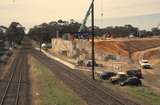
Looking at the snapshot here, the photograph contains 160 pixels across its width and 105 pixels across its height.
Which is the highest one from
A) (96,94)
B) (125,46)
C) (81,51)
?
(96,94)

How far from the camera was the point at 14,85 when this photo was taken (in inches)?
2203

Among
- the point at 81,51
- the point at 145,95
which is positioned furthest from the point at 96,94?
the point at 81,51

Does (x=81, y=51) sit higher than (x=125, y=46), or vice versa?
(x=125, y=46)

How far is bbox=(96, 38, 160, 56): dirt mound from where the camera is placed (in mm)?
122375

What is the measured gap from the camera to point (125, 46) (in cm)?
12938

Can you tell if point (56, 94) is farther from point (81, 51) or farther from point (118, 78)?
point (81, 51)

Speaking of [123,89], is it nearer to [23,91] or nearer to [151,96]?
[151,96]

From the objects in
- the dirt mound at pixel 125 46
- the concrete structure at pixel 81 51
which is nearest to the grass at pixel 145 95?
the concrete structure at pixel 81 51

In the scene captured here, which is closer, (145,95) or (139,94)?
(145,95)

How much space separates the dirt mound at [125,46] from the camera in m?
122

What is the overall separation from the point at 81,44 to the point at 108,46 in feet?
30.3

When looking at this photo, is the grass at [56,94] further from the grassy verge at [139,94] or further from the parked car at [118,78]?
the parked car at [118,78]

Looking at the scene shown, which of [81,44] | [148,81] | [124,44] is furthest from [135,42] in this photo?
[148,81]

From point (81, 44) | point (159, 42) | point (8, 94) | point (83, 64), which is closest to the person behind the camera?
point (8, 94)
